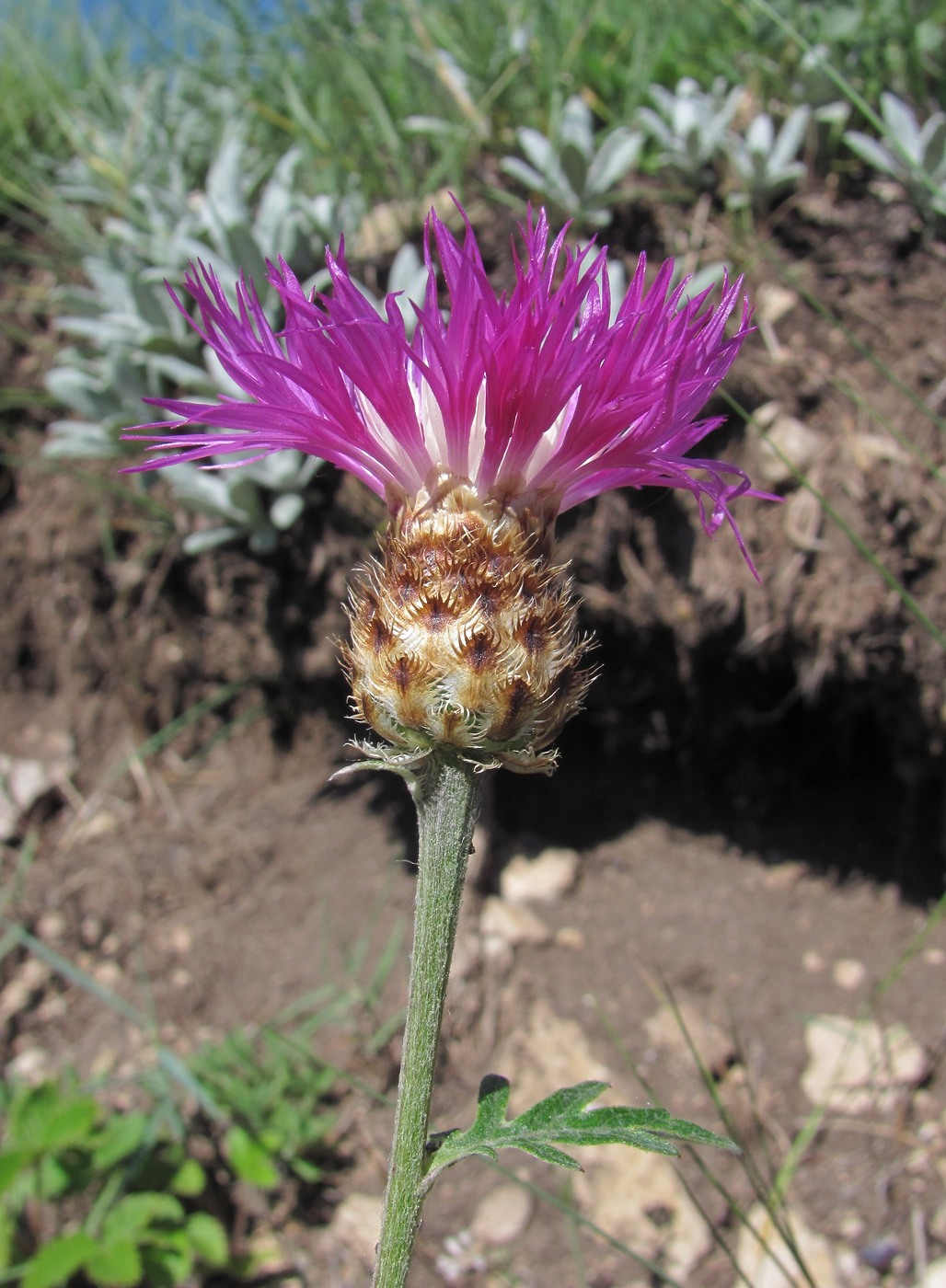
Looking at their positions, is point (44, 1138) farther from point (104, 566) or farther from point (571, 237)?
point (571, 237)

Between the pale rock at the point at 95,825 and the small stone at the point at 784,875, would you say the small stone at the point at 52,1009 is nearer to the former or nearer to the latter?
the pale rock at the point at 95,825

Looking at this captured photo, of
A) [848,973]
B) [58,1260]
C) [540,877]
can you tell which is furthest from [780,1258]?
[58,1260]

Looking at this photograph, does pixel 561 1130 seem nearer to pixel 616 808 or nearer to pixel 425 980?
pixel 425 980

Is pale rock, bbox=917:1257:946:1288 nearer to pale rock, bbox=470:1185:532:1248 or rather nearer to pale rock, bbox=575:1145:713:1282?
pale rock, bbox=575:1145:713:1282

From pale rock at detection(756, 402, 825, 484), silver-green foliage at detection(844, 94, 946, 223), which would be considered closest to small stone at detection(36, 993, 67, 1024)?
pale rock at detection(756, 402, 825, 484)

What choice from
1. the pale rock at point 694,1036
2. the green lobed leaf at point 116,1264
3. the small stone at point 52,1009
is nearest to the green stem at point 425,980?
the green lobed leaf at point 116,1264
